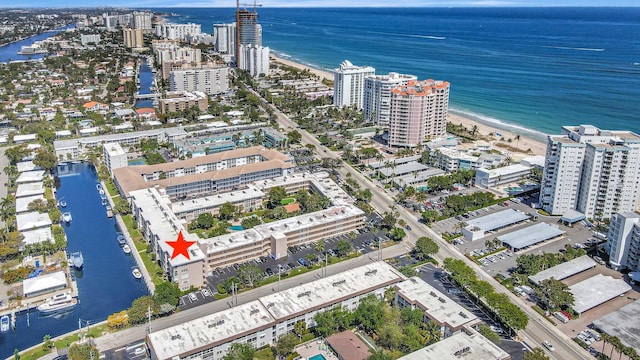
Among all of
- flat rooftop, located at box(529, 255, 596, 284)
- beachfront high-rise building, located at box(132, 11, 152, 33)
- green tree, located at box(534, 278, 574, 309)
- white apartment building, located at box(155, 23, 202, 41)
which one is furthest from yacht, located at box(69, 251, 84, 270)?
beachfront high-rise building, located at box(132, 11, 152, 33)

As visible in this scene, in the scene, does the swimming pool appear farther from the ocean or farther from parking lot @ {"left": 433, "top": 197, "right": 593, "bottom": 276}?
the ocean

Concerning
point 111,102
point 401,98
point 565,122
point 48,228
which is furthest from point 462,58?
point 48,228

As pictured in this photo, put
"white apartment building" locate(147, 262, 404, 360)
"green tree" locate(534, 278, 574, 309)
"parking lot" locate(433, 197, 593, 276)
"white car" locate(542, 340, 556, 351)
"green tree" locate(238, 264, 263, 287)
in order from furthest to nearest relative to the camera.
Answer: "parking lot" locate(433, 197, 593, 276)
"green tree" locate(238, 264, 263, 287)
"green tree" locate(534, 278, 574, 309)
"white car" locate(542, 340, 556, 351)
"white apartment building" locate(147, 262, 404, 360)

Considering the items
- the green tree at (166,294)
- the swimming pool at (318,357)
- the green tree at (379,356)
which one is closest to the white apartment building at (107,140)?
the green tree at (166,294)

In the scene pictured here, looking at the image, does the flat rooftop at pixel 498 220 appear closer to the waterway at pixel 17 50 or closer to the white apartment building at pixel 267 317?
the white apartment building at pixel 267 317

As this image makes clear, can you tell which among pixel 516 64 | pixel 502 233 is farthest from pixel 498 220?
pixel 516 64

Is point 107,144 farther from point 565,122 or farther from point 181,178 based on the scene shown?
point 565,122
